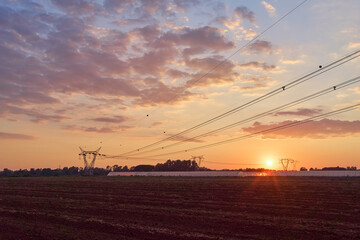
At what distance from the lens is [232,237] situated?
16.6 meters

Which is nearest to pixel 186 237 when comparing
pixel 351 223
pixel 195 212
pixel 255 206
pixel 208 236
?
pixel 208 236

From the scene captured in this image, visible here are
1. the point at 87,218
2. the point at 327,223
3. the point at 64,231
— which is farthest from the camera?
the point at 87,218

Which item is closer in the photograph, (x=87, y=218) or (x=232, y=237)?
(x=232, y=237)

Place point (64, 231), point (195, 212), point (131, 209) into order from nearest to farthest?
point (64, 231), point (195, 212), point (131, 209)

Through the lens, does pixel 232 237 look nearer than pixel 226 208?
Yes

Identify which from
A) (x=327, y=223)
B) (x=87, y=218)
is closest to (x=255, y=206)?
(x=327, y=223)

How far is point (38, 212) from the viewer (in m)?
26.1

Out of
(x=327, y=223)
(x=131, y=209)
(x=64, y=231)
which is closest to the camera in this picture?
(x=64, y=231)

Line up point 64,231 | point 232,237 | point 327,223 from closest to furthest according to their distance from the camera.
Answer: point 232,237
point 64,231
point 327,223

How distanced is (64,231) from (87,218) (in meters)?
4.28

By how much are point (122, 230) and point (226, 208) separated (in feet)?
38.2

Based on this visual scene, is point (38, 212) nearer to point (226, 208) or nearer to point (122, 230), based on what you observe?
point (122, 230)

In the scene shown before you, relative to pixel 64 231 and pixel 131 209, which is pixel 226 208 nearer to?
pixel 131 209

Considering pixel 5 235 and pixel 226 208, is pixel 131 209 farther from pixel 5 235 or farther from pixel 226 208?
pixel 5 235
